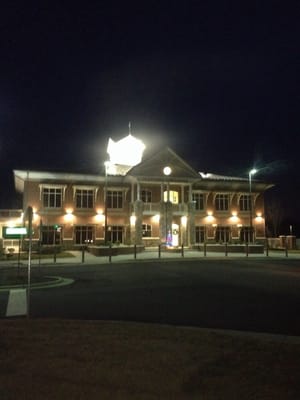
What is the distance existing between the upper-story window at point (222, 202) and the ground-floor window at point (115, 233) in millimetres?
12536

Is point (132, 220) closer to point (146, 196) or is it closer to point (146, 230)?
point (146, 230)

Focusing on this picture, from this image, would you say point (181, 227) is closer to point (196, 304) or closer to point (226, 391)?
point (196, 304)

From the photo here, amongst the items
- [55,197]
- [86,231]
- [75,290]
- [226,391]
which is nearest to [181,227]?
[86,231]

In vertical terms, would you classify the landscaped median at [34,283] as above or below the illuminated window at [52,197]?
below

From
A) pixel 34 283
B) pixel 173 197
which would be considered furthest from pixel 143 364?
pixel 173 197

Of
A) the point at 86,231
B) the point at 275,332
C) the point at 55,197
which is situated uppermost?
the point at 55,197

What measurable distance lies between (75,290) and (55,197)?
101 feet

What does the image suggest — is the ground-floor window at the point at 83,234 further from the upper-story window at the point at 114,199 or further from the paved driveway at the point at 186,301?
the paved driveway at the point at 186,301

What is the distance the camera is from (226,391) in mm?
4617

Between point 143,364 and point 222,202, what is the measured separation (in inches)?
1798

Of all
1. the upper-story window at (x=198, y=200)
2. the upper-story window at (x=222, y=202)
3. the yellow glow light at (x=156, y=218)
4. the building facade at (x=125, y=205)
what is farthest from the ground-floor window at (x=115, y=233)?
the upper-story window at (x=222, y=202)

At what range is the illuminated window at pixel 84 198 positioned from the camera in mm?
44344

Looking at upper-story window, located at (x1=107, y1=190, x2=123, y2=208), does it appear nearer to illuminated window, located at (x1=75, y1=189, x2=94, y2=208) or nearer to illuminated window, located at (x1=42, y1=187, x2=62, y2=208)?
illuminated window, located at (x1=75, y1=189, x2=94, y2=208)

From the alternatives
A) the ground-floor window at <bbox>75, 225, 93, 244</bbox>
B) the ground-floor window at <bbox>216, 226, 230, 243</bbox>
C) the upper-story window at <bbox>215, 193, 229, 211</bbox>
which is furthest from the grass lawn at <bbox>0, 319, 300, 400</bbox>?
the upper-story window at <bbox>215, 193, 229, 211</bbox>
